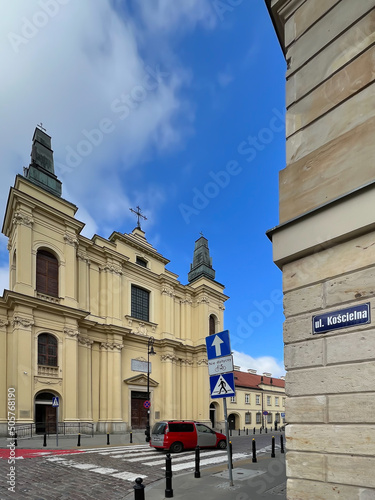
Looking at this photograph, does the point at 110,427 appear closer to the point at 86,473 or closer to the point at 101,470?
the point at 101,470

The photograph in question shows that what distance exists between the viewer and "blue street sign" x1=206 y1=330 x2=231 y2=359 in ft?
24.1

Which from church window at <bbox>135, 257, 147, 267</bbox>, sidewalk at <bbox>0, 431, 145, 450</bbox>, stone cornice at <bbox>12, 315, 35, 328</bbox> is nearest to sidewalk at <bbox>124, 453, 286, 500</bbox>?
sidewalk at <bbox>0, 431, 145, 450</bbox>

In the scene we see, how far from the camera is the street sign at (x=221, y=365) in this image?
724 cm

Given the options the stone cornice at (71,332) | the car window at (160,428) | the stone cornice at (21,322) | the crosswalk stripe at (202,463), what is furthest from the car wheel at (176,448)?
the stone cornice at (71,332)

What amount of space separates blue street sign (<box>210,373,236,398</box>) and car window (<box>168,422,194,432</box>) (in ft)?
26.4

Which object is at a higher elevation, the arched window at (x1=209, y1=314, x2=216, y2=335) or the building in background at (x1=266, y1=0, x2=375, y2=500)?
the building in background at (x1=266, y1=0, x2=375, y2=500)

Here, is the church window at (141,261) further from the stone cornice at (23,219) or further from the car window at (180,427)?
the car window at (180,427)

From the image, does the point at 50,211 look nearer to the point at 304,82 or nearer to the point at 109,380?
the point at 109,380

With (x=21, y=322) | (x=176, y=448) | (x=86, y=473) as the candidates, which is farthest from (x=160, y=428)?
(x=21, y=322)

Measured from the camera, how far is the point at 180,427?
14.7 meters

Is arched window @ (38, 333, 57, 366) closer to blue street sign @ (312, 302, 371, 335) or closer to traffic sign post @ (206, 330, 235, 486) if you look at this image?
traffic sign post @ (206, 330, 235, 486)

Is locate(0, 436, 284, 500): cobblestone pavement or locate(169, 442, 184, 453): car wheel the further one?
locate(169, 442, 184, 453): car wheel

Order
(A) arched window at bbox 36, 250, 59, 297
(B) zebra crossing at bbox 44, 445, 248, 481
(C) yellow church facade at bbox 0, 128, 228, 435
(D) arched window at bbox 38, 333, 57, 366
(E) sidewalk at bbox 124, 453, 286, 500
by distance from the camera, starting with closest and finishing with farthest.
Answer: (E) sidewalk at bbox 124, 453, 286, 500
(B) zebra crossing at bbox 44, 445, 248, 481
(C) yellow church facade at bbox 0, 128, 228, 435
(D) arched window at bbox 38, 333, 57, 366
(A) arched window at bbox 36, 250, 59, 297

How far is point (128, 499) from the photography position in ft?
23.5
